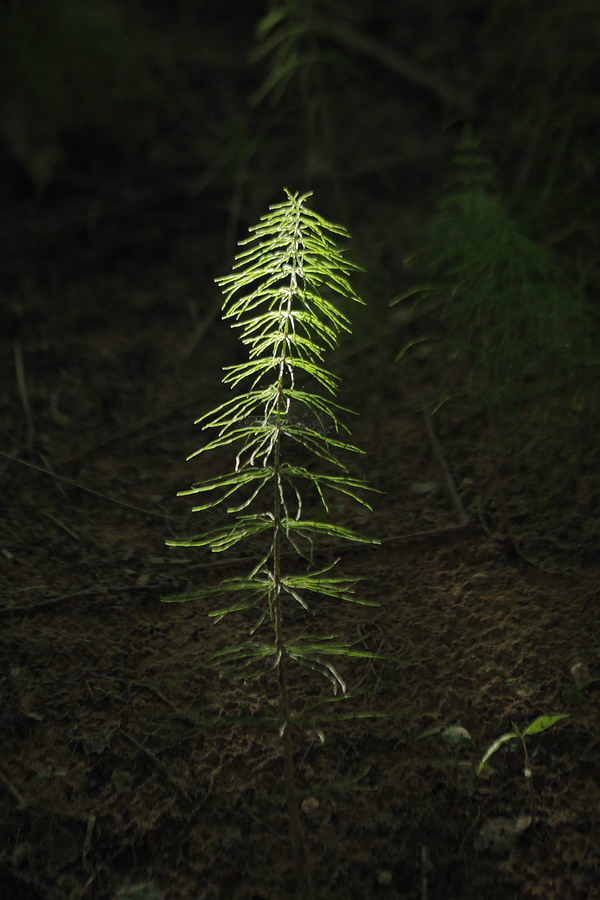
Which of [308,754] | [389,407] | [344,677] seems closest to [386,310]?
[389,407]

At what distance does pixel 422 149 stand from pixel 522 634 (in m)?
2.25

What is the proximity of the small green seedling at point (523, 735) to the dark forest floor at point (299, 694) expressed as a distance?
1cm

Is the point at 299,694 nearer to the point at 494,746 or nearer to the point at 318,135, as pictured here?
the point at 494,746

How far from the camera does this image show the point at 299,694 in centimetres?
144

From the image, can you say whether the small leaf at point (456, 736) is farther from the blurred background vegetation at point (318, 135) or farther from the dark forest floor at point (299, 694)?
the blurred background vegetation at point (318, 135)

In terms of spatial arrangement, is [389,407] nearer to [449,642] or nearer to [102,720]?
[449,642]

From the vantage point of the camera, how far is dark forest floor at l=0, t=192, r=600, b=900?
1.22m

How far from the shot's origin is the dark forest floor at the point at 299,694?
1.22 meters

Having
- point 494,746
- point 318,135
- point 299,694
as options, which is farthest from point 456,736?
point 318,135

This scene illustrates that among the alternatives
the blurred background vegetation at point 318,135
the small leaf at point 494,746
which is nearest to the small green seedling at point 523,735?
the small leaf at point 494,746

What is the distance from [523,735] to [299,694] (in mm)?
382

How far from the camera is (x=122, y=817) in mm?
1277

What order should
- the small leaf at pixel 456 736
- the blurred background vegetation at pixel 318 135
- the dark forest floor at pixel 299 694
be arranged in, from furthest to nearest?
the blurred background vegetation at pixel 318 135 → the small leaf at pixel 456 736 → the dark forest floor at pixel 299 694

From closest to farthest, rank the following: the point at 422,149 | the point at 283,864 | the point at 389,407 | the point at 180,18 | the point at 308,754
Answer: the point at 283,864 → the point at 308,754 → the point at 389,407 → the point at 422,149 → the point at 180,18
